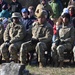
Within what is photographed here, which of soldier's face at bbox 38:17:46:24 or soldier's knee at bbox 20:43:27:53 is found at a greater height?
soldier's face at bbox 38:17:46:24

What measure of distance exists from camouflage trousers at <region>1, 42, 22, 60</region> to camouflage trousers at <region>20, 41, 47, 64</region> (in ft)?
0.79

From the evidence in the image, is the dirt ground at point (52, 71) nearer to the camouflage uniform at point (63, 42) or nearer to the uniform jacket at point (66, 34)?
the camouflage uniform at point (63, 42)

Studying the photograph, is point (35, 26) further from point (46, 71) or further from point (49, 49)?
point (46, 71)

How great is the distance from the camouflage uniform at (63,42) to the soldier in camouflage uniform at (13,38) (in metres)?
1.16

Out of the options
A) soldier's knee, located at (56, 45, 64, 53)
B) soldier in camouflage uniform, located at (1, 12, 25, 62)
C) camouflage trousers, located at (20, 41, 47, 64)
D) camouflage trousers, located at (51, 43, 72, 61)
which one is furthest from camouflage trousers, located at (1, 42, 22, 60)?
soldier's knee, located at (56, 45, 64, 53)

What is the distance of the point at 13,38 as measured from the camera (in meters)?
12.2

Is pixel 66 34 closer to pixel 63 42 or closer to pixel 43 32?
pixel 63 42

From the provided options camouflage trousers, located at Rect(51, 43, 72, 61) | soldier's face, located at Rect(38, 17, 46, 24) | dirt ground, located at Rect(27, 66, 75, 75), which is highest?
soldier's face, located at Rect(38, 17, 46, 24)

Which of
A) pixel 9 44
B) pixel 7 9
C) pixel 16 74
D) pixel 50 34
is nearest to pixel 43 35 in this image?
pixel 50 34

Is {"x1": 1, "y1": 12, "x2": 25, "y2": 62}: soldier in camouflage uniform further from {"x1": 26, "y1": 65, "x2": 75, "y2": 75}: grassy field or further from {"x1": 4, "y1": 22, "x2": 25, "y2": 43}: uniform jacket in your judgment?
{"x1": 26, "y1": 65, "x2": 75, "y2": 75}: grassy field

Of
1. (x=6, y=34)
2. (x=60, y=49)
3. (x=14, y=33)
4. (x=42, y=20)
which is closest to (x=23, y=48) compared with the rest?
(x=14, y=33)

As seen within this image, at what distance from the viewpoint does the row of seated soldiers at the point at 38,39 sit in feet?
38.4

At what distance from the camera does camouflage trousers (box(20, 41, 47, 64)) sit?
38.4 ft

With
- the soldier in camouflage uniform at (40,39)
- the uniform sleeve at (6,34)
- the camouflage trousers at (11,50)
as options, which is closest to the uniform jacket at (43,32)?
the soldier in camouflage uniform at (40,39)
